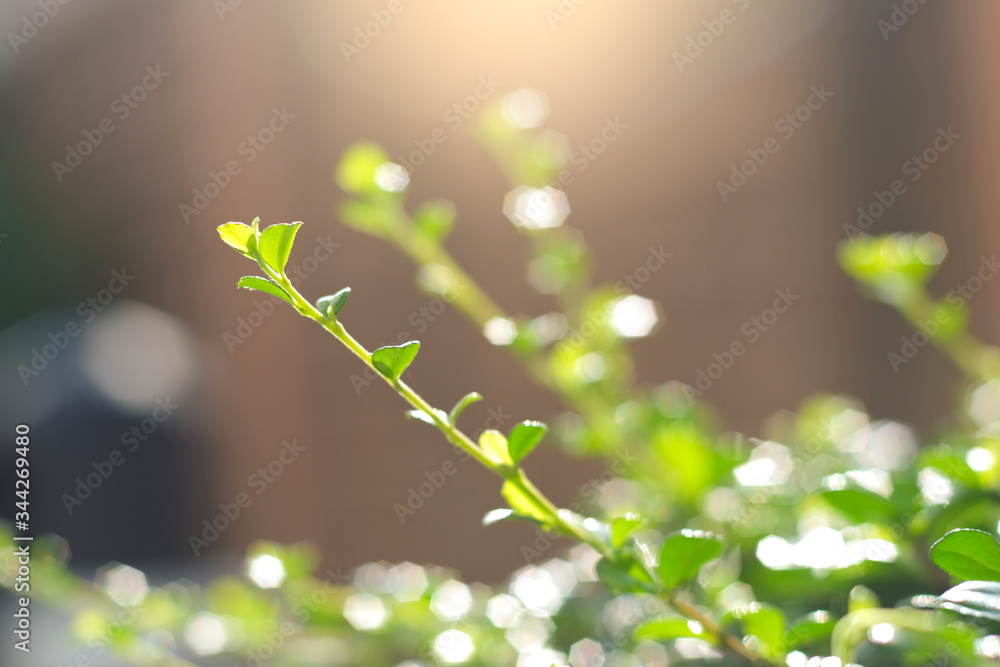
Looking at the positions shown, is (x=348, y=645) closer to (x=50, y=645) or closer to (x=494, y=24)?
(x=50, y=645)

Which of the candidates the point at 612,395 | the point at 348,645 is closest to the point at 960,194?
the point at 612,395

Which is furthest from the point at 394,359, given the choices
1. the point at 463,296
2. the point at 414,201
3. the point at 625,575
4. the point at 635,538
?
the point at 414,201

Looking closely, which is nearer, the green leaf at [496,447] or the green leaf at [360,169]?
the green leaf at [496,447]

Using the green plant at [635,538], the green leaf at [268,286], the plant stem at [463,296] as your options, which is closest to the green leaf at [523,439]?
the green plant at [635,538]

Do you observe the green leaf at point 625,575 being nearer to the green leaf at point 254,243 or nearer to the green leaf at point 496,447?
the green leaf at point 496,447

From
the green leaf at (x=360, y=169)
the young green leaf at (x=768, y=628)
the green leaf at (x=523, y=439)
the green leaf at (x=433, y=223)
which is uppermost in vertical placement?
the green leaf at (x=433, y=223)

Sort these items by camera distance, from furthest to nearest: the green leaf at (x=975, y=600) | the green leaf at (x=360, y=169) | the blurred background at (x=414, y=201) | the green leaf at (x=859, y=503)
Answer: the blurred background at (x=414, y=201), the green leaf at (x=360, y=169), the green leaf at (x=859, y=503), the green leaf at (x=975, y=600)

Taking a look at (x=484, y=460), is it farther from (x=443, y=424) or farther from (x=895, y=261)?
(x=895, y=261)
